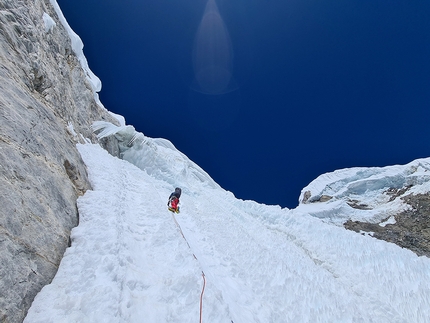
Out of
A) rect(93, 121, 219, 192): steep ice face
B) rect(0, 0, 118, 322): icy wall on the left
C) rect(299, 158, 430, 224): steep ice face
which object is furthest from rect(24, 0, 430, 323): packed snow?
rect(299, 158, 430, 224): steep ice face

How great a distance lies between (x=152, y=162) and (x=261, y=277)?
73.3 ft

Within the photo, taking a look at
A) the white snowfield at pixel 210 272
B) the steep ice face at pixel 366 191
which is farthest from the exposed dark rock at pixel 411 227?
the white snowfield at pixel 210 272

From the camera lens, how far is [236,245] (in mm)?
9711

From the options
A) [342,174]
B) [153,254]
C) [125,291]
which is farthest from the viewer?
[342,174]

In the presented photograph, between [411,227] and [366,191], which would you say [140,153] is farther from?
[366,191]

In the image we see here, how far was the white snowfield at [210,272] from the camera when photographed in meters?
4.74

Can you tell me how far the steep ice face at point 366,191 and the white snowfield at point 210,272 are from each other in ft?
87.0

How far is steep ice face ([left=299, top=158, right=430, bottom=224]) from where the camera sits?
3622cm

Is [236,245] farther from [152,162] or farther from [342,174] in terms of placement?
[342,174]

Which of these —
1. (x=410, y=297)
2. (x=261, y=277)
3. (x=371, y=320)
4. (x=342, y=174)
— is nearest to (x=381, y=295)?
(x=410, y=297)

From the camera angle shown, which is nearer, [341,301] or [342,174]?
[341,301]

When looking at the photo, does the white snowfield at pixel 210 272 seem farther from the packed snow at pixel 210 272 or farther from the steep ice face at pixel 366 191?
the steep ice face at pixel 366 191

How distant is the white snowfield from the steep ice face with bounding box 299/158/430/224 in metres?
26.5

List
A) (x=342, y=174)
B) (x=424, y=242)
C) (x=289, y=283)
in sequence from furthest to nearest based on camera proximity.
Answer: (x=342, y=174) < (x=424, y=242) < (x=289, y=283)
